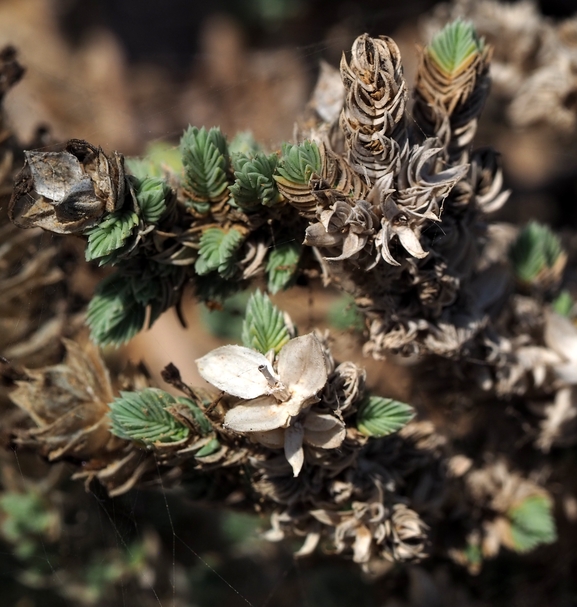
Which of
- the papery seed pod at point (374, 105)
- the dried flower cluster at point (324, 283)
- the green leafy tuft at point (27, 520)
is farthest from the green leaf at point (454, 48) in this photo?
the green leafy tuft at point (27, 520)

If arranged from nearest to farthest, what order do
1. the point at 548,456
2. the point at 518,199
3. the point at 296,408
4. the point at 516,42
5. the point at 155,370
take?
the point at 296,408, the point at 548,456, the point at 516,42, the point at 155,370, the point at 518,199

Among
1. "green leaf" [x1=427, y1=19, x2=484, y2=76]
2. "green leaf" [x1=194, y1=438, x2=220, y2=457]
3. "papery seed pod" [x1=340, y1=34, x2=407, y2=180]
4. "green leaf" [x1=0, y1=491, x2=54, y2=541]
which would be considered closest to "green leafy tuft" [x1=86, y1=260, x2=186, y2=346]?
"green leaf" [x1=194, y1=438, x2=220, y2=457]

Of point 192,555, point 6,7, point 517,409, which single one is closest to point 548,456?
point 517,409

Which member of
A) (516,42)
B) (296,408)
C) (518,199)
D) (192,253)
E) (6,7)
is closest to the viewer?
(296,408)

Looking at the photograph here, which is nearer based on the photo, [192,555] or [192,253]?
[192,253]

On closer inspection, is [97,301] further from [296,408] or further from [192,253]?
[296,408]

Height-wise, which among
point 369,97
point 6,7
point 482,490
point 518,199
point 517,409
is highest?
point 6,7

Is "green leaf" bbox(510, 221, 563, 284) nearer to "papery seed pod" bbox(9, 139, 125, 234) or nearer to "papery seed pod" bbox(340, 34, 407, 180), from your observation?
"papery seed pod" bbox(340, 34, 407, 180)
